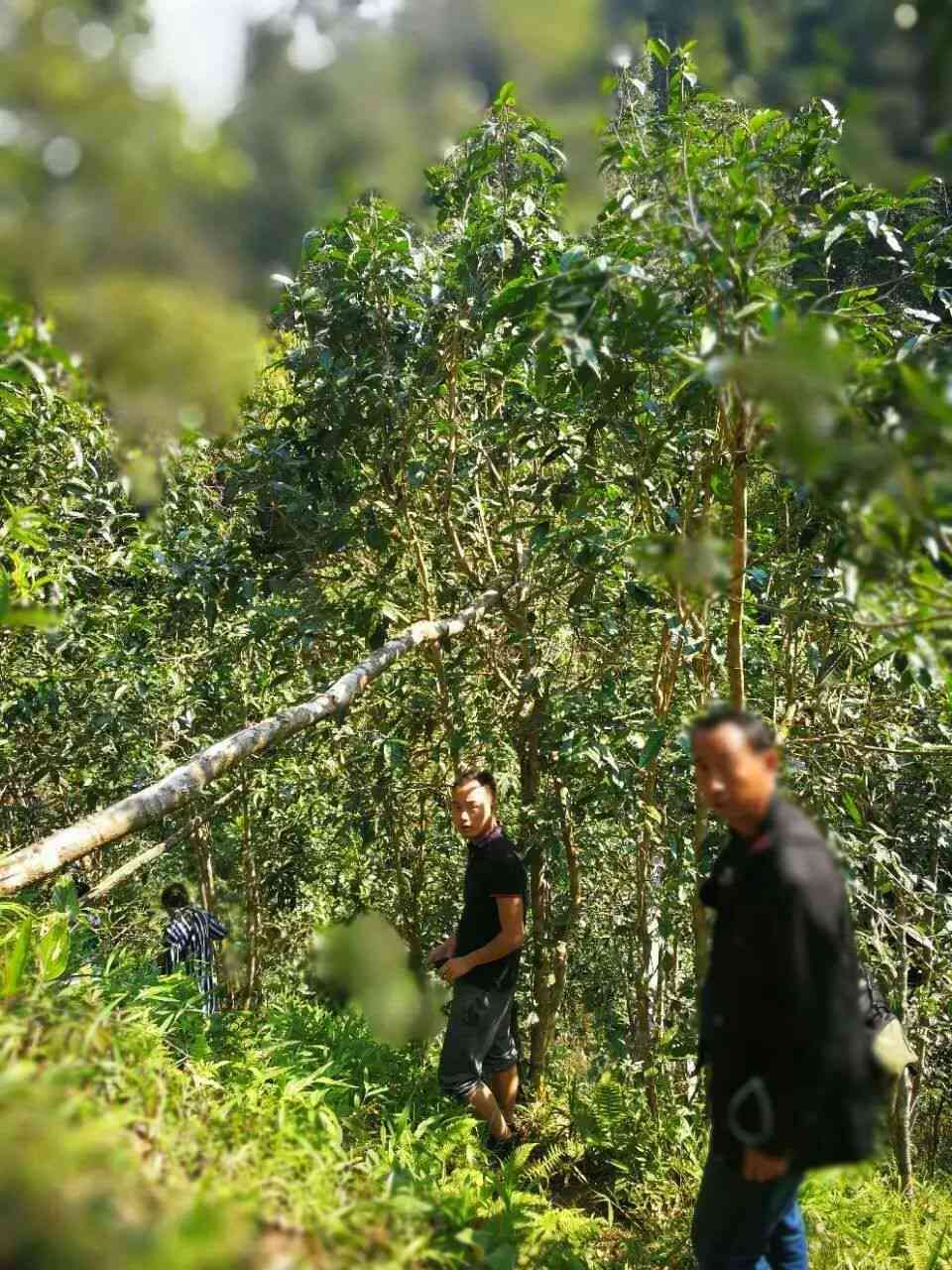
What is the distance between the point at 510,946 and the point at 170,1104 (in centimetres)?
187

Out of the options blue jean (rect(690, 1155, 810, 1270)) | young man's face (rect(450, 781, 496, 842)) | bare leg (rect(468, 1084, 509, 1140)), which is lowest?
blue jean (rect(690, 1155, 810, 1270))

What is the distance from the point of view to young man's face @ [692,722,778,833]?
86.4 inches

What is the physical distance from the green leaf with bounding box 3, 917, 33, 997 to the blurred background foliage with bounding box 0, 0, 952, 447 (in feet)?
5.57

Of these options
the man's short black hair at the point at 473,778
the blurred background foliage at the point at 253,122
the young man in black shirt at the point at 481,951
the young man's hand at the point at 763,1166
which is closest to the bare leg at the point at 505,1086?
the young man in black shirt at the point at 481,951

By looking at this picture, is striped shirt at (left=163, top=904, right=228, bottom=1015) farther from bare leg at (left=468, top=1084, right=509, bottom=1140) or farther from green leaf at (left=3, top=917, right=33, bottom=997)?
green leaf at (left=3, top=917, right=33, bottom=997)

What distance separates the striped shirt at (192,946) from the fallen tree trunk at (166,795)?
2876 mm

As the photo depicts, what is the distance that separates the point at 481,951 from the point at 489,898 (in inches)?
8.7

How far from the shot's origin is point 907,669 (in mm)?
3824

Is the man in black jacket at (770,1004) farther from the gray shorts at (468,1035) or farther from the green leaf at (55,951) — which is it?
the green leaf at (55,951)

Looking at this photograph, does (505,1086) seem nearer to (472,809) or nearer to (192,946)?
(472,809)

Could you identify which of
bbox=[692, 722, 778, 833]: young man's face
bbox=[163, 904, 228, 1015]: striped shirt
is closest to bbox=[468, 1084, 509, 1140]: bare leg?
bbox=[163, 904, 228, 1015]: striped shirt

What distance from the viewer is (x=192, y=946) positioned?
21.1ft

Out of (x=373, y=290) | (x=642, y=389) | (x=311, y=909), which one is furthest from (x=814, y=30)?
(x=311, y=909)

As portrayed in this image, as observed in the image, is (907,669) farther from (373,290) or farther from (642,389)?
(373,290)
